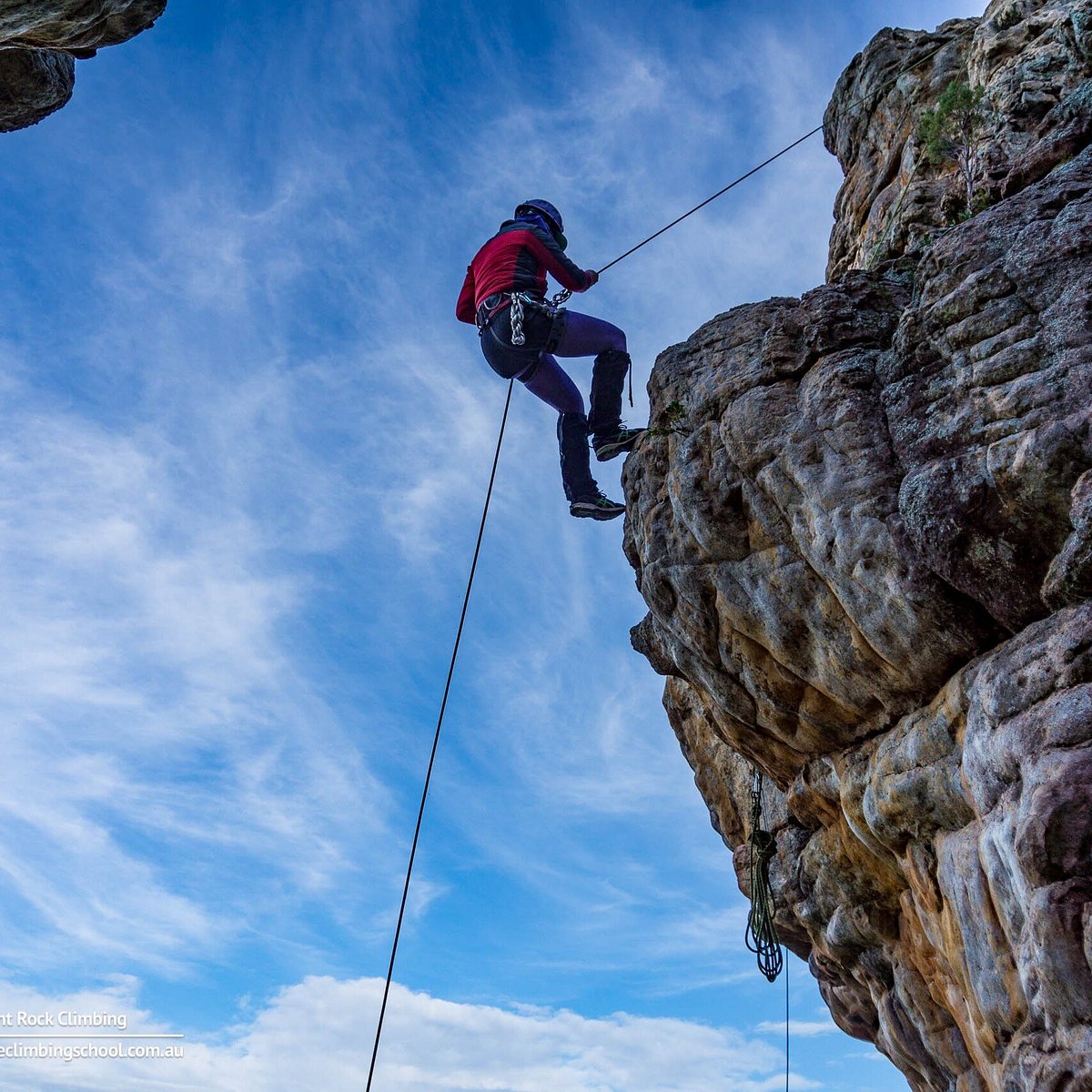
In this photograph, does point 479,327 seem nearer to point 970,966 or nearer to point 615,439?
point 615,439

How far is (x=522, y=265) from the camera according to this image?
11.9 m

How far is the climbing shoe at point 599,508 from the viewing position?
1134 centimetres

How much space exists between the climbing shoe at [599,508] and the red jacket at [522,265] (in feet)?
8.50

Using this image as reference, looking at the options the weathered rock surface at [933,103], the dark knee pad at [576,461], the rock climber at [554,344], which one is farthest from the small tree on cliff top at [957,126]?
the dark knee pad at [576,461]

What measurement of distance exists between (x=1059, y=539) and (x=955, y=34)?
915 cm

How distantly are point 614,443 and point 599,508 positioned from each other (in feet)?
2.52

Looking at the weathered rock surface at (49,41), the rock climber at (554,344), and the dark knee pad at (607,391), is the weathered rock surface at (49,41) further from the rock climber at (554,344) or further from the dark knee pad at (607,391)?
the dark knee pad at (607,391)

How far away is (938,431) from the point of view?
732cm

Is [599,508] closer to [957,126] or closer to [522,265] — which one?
[522,265]

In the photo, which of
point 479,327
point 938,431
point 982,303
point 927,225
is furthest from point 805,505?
point 479,327

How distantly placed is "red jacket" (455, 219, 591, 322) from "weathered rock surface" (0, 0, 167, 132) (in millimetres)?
4381

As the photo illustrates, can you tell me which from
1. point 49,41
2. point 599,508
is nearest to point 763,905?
point 599,508

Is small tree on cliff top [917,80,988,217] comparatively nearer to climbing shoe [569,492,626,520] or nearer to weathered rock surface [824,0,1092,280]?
weathered rock surface [824,0,1092,280]

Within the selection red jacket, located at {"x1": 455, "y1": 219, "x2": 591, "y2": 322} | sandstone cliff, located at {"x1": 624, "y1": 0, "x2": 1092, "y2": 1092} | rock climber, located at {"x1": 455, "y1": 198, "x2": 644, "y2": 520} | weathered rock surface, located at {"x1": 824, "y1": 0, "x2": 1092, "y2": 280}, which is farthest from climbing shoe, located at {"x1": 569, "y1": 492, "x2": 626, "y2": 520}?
weathered rock surface, located at {"x1": 824, "y1": 0, "x2": 1092, "y2": 280}
